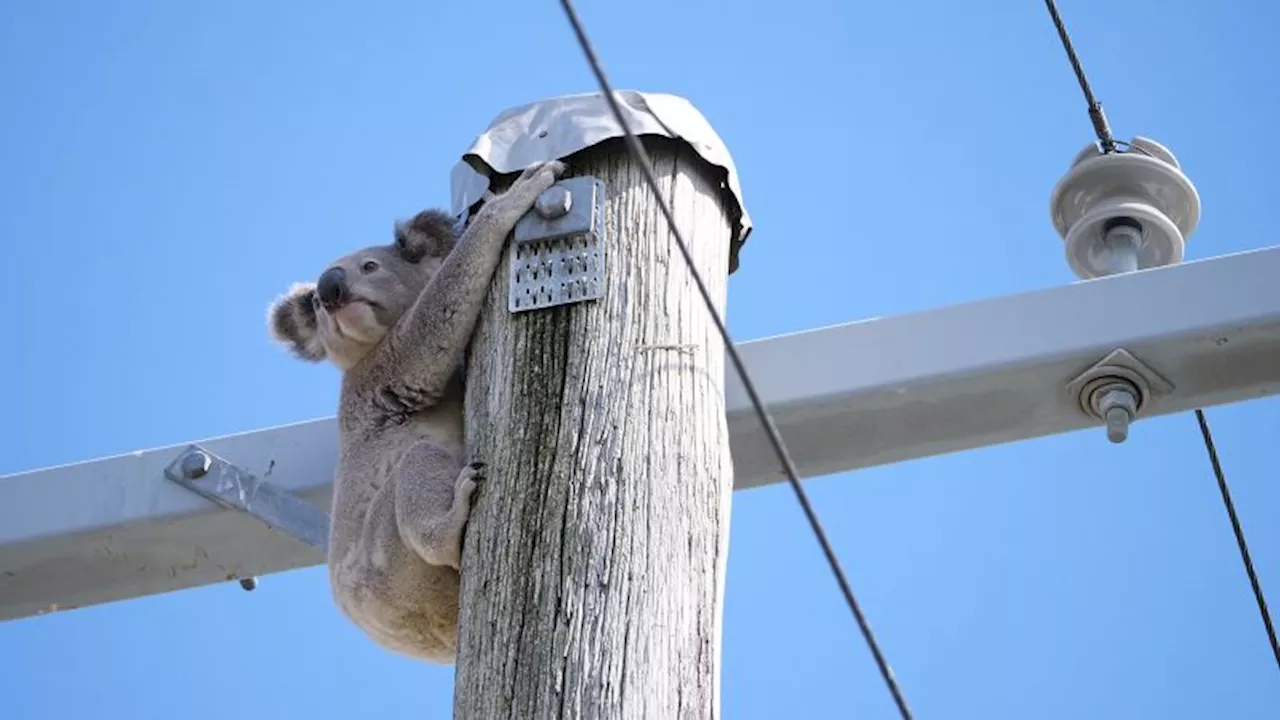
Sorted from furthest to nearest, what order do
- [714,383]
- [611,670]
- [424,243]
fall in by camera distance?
[424,243], [714,383], [611,670]

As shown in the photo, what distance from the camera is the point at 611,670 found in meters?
3.88

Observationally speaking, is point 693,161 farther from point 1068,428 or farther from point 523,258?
point 1068,428

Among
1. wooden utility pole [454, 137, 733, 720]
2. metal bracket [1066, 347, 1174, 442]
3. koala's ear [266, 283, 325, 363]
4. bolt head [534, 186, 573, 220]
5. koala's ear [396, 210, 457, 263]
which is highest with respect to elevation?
koala's ear [396, 210, 457, 263]

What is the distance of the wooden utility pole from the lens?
393cm

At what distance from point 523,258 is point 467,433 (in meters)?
0.42

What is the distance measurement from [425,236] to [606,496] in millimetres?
2882

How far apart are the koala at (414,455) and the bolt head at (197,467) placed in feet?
1.05

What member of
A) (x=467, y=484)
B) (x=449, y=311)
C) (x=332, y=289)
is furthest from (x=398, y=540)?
(x=332, y=289)

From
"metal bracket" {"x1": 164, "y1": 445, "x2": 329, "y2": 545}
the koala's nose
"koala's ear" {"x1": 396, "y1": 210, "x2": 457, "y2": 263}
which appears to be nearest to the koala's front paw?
"metal bracket" {"x1": 164, "y1": 445, "x2": 329, "y2": 545}

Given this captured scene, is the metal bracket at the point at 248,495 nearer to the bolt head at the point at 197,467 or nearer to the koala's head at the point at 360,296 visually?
the bolt head at the point at 197,467

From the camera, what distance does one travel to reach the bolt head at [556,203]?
15.9 feet

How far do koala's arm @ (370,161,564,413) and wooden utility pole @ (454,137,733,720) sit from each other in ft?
0.36

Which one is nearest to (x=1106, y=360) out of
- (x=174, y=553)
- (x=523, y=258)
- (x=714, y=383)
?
(x=714, y=383)

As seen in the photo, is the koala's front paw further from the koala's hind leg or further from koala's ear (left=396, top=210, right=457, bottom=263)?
koala's ear (left=396, top=210, right=457, bottom=263)
